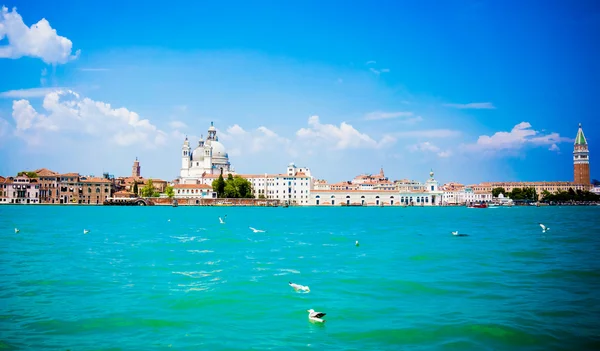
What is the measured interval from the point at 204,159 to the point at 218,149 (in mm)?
5509

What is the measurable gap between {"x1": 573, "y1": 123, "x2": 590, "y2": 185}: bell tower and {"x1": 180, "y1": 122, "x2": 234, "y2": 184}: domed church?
91586 millimetres

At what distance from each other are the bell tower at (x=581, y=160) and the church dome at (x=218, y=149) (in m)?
91.8

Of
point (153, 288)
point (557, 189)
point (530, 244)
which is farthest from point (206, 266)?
point (557, 189)

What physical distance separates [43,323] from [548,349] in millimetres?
8166

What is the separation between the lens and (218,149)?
124m

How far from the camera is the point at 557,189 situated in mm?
145250

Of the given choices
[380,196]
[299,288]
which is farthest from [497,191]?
[299,288]

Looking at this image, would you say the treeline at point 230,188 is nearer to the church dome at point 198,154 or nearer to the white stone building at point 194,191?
the white stone building at point 194,191

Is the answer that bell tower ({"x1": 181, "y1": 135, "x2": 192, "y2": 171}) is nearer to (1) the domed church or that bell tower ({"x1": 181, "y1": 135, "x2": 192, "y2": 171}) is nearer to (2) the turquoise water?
(1) the domed church

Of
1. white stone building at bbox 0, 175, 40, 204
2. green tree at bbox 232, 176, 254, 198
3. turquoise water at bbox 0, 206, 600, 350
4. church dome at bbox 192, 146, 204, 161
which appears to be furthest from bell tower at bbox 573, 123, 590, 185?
turquoise water at bbox 0, 206, 600, 350

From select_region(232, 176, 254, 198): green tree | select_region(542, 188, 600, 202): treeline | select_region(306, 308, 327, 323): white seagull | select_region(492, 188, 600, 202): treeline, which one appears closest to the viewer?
select_region(306, 308, 327, 323): white seagull

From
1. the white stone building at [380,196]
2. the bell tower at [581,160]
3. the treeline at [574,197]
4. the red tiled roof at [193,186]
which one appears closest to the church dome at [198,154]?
the red tiled roof at [193,186]

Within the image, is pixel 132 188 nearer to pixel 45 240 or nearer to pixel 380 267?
pixel 45 240

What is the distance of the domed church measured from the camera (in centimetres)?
11864
